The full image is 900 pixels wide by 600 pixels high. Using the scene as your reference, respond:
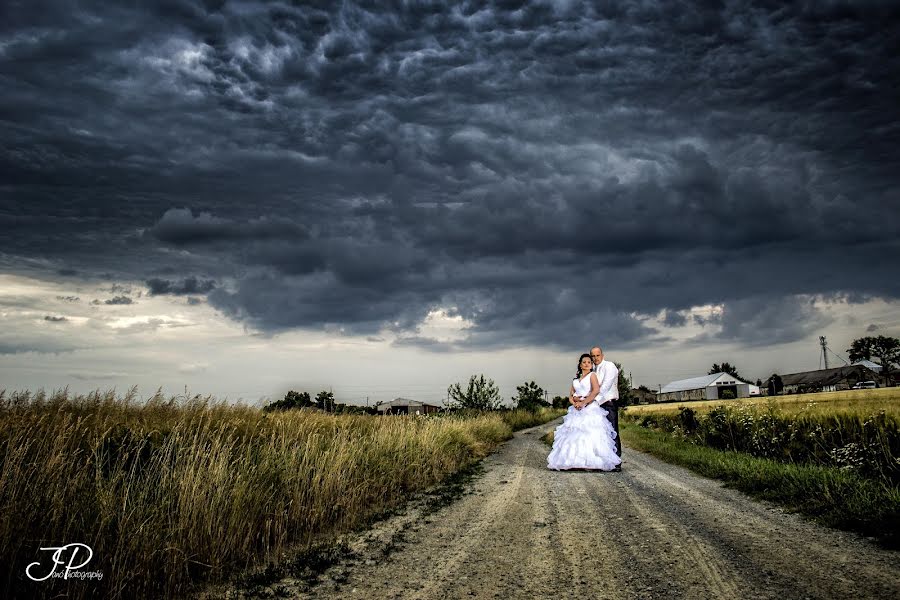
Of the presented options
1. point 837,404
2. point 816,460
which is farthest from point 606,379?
point 837,404

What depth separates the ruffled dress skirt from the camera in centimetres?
1147

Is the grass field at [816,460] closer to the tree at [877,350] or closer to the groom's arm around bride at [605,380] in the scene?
the groom's arm around bride at [605,380]

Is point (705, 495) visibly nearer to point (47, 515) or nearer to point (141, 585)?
point (141, 585)

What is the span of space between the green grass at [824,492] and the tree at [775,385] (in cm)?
10221

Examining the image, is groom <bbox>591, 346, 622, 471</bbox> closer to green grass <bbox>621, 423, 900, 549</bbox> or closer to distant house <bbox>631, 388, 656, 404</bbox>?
green grass <bbox>621, 423, 900, 549</bbox>

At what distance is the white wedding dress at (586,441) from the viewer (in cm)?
1148

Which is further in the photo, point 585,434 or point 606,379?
point 606,379

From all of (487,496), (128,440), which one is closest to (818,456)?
(487,496)

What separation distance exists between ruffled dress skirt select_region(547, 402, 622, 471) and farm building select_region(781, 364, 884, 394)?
82920 mm

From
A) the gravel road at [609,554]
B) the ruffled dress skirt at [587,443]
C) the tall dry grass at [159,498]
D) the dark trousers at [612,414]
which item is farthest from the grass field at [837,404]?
the tall dry grass at [159,498]

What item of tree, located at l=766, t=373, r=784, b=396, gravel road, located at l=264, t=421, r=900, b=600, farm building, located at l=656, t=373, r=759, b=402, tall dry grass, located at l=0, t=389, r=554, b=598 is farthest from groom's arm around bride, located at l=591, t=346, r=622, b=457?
tree, located at l=766, t=373, r=784, b=396

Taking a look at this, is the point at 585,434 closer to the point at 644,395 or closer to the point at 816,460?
the point at 816,460

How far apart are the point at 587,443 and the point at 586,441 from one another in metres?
0.05

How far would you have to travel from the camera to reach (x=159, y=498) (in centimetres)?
535
